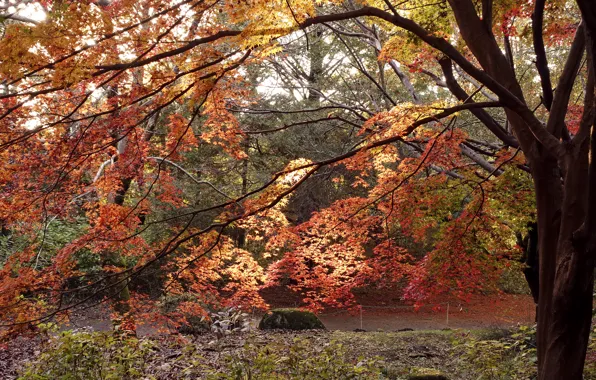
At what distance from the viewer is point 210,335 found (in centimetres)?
1176

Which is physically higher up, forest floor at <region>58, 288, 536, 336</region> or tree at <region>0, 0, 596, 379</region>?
tree at <region>0, 0, 596, 379</region>

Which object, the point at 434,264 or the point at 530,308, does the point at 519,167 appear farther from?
the point at 530,308

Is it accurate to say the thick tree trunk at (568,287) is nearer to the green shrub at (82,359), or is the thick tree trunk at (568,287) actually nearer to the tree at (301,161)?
the tree at (301,161)

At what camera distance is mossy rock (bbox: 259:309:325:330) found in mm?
13562

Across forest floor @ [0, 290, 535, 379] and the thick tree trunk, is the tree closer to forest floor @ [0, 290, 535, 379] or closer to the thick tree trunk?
the thick tree trunk

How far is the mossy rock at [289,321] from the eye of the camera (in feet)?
44.5

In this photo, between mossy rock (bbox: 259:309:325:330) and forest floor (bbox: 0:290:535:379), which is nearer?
forest floor (bbox: 0:290:535:379)

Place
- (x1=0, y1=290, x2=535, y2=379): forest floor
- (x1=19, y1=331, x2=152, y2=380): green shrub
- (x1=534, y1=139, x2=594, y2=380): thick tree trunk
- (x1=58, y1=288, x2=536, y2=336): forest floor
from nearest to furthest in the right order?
(x1=534, y1=139, x2=594, y2=380): thick tree trunk → (x1=19, y1=331, x2=152, y2=380): green shrub → (x1=0, y1=290, x2=535, y2=379): forest floor → (x1=58, y1=288, x2=536, y2=336): forest floor

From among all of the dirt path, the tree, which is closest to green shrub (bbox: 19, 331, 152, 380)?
the tree

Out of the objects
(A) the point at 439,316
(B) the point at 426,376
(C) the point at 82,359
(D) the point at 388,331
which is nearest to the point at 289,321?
(D) the point at 388,331

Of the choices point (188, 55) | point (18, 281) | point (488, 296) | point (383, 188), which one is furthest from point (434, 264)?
point (488, 296)

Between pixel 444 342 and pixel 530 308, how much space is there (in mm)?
8349

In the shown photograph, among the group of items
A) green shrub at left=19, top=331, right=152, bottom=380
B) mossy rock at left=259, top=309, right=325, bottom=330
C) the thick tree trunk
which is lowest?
mossy rock at left=259, top=309, right=325, bottom=330

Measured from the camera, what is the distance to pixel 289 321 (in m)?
13.7
